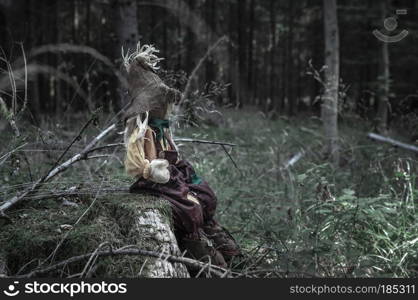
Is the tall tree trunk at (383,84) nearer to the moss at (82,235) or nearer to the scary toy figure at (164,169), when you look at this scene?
the scary toy figure at (164,169)

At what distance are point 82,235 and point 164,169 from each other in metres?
0.69

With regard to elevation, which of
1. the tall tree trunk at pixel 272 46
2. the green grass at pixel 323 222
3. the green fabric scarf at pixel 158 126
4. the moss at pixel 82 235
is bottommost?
the green grass at pixel 323 222

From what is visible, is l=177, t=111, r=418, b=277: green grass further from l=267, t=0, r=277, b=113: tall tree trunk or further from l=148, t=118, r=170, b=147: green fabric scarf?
l=267, t=0, r=277, b=113: tall tree trunk

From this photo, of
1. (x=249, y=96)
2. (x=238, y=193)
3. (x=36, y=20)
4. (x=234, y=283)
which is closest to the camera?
(x=234, y=283)

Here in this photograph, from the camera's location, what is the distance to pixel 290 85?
72.9 ft

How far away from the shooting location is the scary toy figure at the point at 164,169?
3076mm

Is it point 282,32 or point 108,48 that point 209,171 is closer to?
point 108,48

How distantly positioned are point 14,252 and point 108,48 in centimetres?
1621

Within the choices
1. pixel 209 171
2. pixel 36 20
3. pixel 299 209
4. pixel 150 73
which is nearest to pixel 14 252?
pixel 150 73

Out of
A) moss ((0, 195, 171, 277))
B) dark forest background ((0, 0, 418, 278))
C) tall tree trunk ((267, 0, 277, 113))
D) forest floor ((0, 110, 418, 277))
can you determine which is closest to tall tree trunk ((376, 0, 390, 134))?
dark forest background ((0, 0, 418, 278))

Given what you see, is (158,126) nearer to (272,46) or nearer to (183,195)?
(183,195)

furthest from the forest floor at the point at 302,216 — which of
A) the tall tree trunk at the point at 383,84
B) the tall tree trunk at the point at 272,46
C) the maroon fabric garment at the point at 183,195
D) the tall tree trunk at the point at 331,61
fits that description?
the tall tree trunk at the point at 272,46

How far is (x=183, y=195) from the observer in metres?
3.15

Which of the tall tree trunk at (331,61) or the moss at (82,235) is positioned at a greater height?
the tall tree trunk at (331,61)
